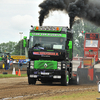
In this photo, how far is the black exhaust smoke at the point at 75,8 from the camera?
19.6 m

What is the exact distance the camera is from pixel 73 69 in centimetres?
1727

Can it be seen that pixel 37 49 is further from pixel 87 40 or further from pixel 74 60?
pixel 87 40

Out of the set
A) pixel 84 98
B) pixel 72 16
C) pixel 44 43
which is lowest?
pixel 84 98

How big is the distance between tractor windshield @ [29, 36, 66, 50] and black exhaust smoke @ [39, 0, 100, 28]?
4826 mm

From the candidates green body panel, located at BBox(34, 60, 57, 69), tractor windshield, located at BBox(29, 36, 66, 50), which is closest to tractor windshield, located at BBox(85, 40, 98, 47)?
tractor windshield, located at BBox(29, 36, 66, 50)

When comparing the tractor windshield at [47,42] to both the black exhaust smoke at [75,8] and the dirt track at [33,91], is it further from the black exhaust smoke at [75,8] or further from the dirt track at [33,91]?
the black exhaust smoke at [75,8]

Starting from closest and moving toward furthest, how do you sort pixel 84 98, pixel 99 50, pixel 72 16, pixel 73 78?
pixel 84 98
pixel 73 78
pixel 72 16
pixel 99 50

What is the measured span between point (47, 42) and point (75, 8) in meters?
5.73

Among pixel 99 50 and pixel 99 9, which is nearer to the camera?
pixel 99 9

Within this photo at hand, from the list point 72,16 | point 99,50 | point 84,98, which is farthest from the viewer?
point 99,50

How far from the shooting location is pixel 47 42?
582 inches

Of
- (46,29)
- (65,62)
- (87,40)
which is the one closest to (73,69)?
(65,62)

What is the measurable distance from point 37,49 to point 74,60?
3.93 metres

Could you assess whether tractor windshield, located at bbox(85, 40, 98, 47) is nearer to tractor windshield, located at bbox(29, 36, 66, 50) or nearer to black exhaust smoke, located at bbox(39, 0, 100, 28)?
black exhaust smoke, located at bbox(39, 0, 100, 28)
